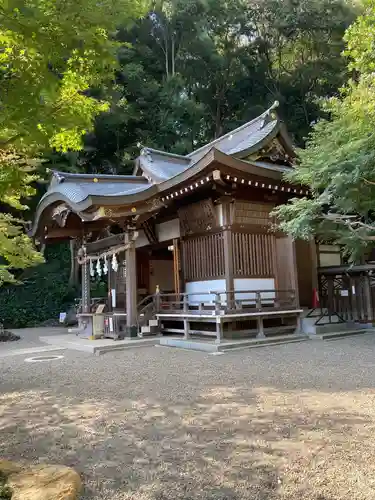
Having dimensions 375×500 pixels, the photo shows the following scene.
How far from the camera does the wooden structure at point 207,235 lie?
959 cm

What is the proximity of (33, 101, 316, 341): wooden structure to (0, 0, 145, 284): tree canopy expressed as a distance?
5738 millimetres

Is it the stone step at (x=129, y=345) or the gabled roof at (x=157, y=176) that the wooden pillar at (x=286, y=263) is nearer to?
the gabled roof at (x=157, y=176)

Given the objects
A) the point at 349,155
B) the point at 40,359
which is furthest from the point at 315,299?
the point at 40,359

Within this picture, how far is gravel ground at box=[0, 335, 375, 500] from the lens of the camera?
266cm

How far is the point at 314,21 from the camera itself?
76.8ft

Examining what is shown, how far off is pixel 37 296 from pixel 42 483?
18.1m

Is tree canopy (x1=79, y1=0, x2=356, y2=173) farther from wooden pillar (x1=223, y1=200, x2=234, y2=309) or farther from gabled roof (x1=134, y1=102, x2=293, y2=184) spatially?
wooden pillar (x1=223, y1=200, x2=234, y2=309)

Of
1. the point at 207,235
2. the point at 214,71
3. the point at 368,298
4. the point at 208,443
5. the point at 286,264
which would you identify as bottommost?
the point at 208,443

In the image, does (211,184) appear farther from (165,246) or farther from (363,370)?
(363,370)

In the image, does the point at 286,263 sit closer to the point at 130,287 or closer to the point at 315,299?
the point at 315,299

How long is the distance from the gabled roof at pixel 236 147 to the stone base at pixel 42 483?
8.56m

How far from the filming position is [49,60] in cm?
286

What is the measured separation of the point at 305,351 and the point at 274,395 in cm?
349

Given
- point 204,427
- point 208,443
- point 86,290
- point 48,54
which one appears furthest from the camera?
point 86,290
